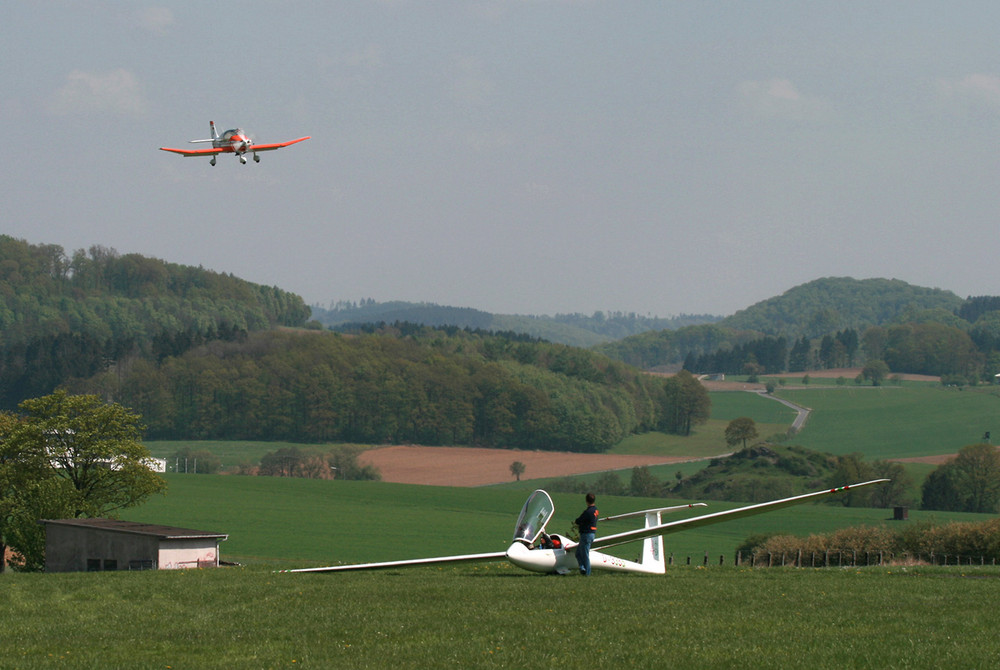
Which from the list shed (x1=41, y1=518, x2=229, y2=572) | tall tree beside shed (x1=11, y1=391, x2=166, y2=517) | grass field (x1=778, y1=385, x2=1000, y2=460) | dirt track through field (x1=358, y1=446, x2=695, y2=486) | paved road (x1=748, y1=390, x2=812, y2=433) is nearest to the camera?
shed (x1=41, y1=518, x2=229, y2=572)

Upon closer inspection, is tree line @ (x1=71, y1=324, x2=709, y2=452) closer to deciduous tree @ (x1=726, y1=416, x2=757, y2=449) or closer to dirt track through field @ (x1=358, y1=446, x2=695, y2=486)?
dirt track through field @ (x1=358, y1=446, x2=695, y2=486)

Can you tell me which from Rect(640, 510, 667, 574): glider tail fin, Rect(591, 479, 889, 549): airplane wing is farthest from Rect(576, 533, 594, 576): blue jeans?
Rect(640, 510, 667, 574): glider tail fin

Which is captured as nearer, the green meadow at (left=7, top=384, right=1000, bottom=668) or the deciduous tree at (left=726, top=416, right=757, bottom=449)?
the green meadow at (left=7, top=384, right=1000, bottom=668)

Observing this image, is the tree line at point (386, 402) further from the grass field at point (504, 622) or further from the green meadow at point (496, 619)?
the grass field at point (504, 622)

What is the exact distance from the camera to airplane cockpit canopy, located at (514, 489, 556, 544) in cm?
2091

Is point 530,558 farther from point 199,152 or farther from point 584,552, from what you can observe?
point 199,152

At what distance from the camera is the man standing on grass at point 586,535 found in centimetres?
2058

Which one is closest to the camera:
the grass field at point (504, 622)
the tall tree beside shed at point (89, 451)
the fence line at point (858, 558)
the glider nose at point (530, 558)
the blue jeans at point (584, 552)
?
the grass field at point (504, 622)

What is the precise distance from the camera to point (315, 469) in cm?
14050

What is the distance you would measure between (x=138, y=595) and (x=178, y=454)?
136 metres

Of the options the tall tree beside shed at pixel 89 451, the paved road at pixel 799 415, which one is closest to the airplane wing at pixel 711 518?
the tall tree beside shed at pixel 89 451

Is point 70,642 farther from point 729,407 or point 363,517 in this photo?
point 729,407

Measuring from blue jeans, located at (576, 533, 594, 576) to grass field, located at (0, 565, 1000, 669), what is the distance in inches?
13.2

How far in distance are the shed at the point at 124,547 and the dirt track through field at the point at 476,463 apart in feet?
308
